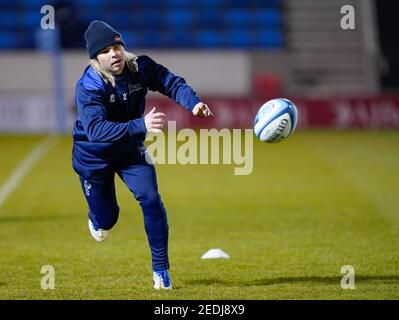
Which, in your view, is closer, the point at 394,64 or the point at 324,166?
the point at 324,166

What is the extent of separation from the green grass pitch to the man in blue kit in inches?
24.3

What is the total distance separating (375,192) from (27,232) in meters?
5.80

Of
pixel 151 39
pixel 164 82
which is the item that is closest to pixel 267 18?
pixel 151 39

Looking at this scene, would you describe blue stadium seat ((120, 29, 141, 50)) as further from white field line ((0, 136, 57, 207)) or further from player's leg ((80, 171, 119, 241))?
player's leg ((80, 171, 119, 241))

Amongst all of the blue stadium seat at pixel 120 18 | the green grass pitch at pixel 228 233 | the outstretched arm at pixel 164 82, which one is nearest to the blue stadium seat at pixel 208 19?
the blue stadium seat at pixel 120 18

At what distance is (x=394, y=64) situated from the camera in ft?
106

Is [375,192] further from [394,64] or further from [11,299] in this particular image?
[394,64]

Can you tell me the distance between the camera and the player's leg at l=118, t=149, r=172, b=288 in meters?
8.42

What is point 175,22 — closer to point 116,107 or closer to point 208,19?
point 208,19

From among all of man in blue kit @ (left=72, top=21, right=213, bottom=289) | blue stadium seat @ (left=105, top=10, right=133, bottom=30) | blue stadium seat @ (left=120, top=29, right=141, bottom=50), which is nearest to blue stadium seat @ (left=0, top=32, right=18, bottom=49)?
blue stadium seat @ (left=105, top=10, right=133, bottom=30)

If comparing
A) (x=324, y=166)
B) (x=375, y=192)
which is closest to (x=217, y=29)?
(x=324, y=166)

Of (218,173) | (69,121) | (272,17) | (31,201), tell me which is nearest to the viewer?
(31,201)

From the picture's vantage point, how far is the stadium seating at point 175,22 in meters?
31.4
